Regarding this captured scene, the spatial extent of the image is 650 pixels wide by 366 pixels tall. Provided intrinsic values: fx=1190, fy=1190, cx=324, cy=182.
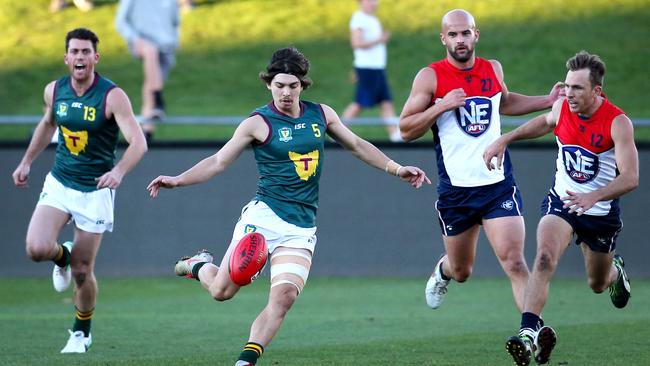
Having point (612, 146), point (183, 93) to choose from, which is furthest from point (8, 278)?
A: point (612, 146)

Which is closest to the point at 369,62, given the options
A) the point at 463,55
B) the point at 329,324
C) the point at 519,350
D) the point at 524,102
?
the point at 329,324

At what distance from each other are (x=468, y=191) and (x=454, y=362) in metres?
1.43

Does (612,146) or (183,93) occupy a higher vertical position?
(183,93)

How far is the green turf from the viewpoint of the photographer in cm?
2188

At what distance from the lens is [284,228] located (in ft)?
27.0

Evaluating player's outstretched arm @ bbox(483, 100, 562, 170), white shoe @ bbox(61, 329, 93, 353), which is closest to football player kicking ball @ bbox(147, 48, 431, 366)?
player's outstretched arm @ bbox(483, 100, 562, 170)

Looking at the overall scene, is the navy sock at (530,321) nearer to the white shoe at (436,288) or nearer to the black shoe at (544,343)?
the black shoe at (544,343)

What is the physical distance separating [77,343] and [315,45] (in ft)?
48.1

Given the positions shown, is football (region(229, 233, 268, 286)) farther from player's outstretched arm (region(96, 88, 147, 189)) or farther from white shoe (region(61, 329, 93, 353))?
white shoe (region(61, 329, 93, 353))

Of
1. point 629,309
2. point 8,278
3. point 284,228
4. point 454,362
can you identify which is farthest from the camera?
point 8,278

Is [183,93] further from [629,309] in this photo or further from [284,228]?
[284,228]

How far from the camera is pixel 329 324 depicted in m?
11.5

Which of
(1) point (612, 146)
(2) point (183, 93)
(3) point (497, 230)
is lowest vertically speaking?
(3) point (497, 230)

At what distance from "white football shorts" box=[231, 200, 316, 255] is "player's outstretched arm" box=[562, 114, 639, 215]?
5.98 ft
